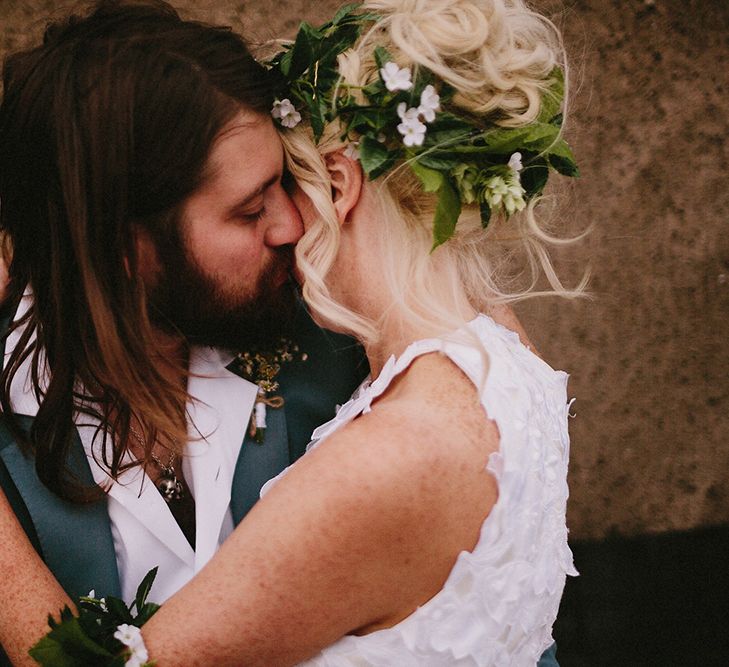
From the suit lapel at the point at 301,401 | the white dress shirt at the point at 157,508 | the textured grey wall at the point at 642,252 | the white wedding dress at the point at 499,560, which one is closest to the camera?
the white wedding dress at the point at 499,560

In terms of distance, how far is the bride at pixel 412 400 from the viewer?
4.53 feet

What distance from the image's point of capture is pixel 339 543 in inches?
53.6

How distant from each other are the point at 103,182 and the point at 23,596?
95cm

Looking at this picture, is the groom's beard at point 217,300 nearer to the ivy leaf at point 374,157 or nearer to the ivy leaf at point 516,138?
the ivy leaf at point 374,157

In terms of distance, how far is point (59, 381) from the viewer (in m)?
1.83

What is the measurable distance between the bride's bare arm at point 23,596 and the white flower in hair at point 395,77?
128 cm

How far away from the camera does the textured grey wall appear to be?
8.73ft

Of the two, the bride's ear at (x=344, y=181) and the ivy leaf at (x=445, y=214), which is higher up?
the bride's ear at (x=344, y=181)

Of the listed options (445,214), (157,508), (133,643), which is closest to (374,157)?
(445,214)

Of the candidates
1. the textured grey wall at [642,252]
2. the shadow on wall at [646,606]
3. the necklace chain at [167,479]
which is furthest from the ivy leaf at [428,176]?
the shadow on wall at [646,606]

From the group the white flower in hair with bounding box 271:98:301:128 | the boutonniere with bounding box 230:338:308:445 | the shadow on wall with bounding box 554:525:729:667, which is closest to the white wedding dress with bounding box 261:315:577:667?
the boutonniere with bounding box 230:338:308:445

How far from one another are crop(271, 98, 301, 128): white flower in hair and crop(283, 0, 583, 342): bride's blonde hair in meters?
0.03

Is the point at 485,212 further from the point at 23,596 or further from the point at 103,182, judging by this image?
the point at 23,596

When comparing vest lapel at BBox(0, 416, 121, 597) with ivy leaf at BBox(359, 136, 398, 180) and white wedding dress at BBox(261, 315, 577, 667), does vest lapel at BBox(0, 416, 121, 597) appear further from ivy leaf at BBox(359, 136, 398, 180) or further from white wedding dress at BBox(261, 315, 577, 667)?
ivy leaf at BBox(359, 136, 398, 180)
